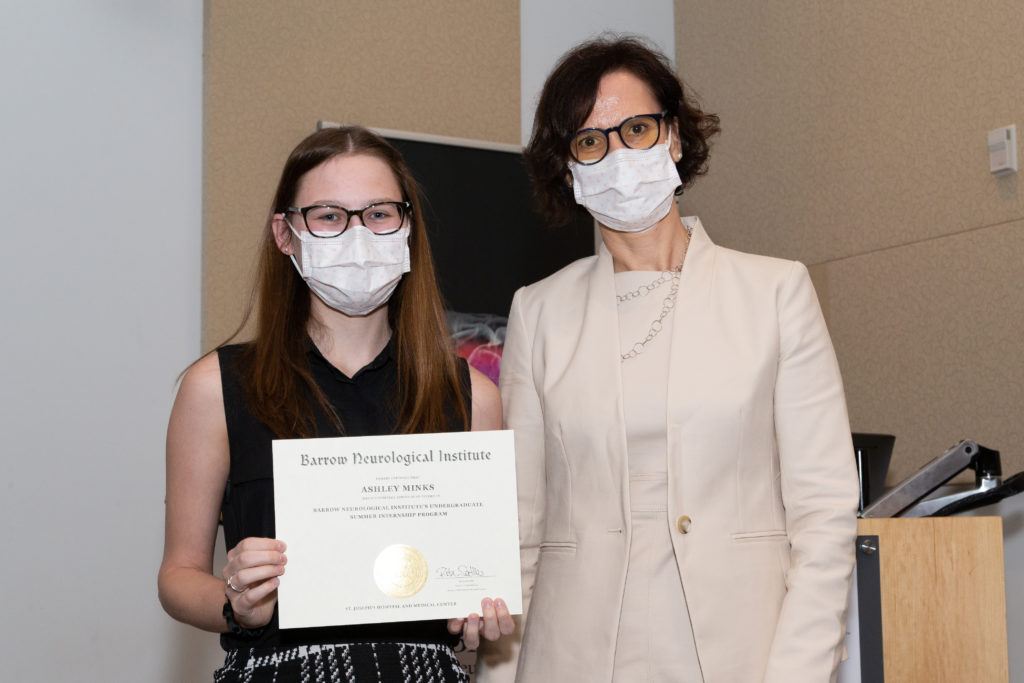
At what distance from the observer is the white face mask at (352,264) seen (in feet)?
6.01

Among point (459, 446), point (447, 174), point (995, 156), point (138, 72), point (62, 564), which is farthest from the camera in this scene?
point (447, 174)

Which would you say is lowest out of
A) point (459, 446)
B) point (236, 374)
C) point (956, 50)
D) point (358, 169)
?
point (459, 446)

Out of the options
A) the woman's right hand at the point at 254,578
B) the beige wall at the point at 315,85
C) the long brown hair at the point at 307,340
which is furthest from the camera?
the beige wall at the point at 315,85

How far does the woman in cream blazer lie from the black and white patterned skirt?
327 mm

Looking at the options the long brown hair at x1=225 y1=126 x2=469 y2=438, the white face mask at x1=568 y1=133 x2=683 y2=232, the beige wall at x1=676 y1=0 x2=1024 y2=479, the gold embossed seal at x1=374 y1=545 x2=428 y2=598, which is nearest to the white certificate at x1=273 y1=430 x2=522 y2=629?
the gold embossed seal at x1=374 y1=545 x2=428 y2=598

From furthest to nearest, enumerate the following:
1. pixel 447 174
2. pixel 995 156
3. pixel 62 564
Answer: pixel 447 174 → pixel 62 564 → pixel 995 156

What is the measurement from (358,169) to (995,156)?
Result: 226 centimetres

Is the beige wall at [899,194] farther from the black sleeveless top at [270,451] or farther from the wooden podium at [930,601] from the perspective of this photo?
the black sleeveless top at [270,451]

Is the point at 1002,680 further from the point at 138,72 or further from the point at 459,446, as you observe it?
the point at 138,72

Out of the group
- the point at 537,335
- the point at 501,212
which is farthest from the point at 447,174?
the point at 537,335

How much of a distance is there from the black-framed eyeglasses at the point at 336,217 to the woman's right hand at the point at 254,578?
554 mm

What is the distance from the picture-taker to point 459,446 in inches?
65.2

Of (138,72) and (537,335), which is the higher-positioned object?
(138,72)
